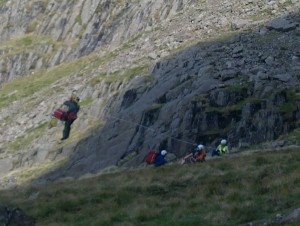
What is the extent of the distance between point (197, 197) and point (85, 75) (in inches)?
1533

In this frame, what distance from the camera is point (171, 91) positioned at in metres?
41.3

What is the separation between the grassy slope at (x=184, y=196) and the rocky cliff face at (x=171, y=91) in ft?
24.9

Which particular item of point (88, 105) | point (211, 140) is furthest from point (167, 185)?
point (88, 105)

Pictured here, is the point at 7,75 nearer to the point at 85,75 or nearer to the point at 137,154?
the point at 85,75

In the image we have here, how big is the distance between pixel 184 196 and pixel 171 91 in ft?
64.6

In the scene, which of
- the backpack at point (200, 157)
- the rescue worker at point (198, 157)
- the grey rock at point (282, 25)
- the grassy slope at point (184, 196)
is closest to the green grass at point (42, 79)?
the grey rock at point (282, 25)

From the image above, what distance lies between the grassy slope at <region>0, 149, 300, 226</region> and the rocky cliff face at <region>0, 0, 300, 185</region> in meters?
7.58

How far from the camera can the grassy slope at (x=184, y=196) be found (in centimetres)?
1839

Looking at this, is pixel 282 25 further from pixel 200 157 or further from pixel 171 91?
pixel 200 157

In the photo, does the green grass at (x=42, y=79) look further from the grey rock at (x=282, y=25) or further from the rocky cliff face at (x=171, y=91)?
the grey rock at (x=282, y=25)

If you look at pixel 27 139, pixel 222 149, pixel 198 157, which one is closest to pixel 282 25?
pixel 222 149

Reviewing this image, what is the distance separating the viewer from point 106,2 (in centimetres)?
8069

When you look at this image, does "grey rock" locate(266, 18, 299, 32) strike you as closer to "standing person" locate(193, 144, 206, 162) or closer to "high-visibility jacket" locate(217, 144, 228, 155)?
"high-visibility jacket" locate(217, 144, 228, 155)

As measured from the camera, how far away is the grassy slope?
18.4 meters
